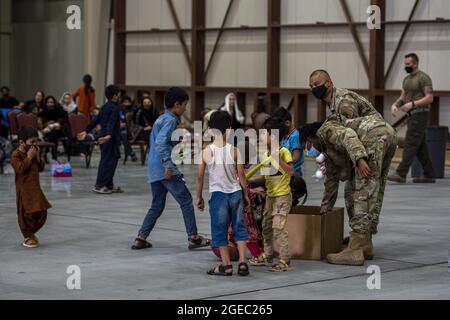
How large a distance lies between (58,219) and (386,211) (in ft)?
14.7

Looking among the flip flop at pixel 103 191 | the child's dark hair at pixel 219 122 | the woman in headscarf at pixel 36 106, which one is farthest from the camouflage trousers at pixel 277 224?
the woman in headscarf at pixel 36 106

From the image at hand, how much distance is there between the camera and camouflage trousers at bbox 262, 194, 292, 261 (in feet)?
33.5

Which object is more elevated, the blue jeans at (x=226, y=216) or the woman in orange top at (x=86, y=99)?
the woman in orange top at (x=86, y=99)

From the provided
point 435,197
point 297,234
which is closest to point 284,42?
point 435,197

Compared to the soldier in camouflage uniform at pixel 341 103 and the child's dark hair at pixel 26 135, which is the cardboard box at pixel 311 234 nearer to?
the soldier in camouflage uniform at pixel 341 103

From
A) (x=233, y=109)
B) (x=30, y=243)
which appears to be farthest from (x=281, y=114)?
(x=233, y=109)

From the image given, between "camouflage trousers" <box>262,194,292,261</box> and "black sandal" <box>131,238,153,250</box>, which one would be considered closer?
"camouflage trousers" <box>262,194,292,261</box>

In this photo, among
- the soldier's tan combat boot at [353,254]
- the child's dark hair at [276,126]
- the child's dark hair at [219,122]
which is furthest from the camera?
the soldier's tan combat boot at [353,254]

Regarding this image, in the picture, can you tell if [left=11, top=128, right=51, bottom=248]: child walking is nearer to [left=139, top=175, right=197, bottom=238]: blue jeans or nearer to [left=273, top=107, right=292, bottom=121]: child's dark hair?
[left=139, top=175, right=197, bottom=238]: blue jeans

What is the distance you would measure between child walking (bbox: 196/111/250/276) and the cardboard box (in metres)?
0.95

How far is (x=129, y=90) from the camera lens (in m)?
32.6

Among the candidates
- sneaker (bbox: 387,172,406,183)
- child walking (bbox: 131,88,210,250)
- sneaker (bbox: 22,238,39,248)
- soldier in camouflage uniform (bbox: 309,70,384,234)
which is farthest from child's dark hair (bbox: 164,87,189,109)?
sneaker (bbox: 387,172,406,183)

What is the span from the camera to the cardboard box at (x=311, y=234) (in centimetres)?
1068

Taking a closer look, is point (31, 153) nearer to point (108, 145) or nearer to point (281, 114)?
point (281, 114)
